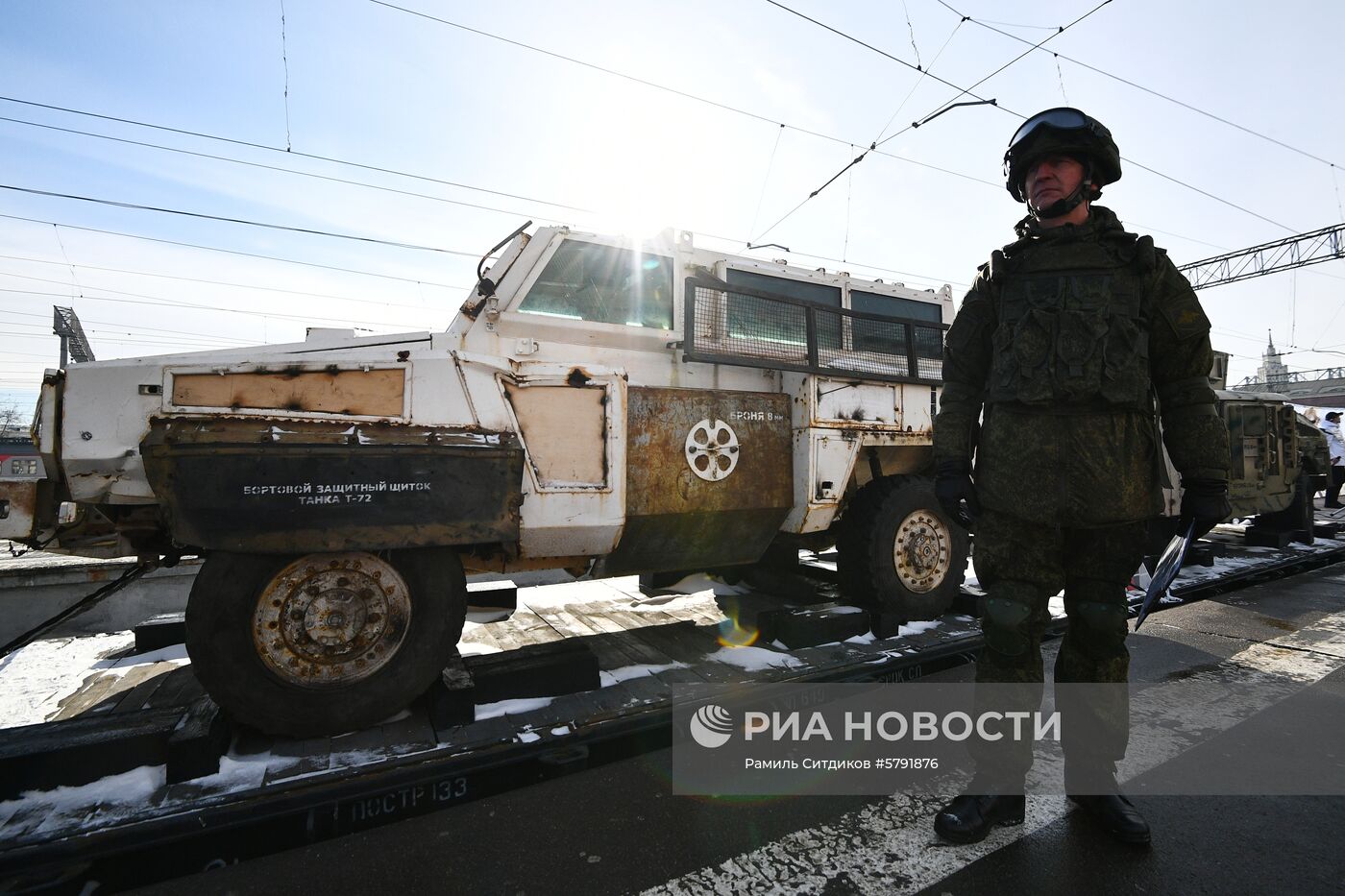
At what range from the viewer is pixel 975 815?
1.89 meters

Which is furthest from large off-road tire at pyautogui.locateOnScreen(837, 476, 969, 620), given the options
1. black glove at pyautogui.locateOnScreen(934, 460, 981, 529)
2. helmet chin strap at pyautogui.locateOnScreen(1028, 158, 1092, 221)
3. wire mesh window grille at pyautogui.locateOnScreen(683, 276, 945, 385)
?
helmet chin strap at pyautogui.locateOnScreen(1028, 158, 1092, 221)

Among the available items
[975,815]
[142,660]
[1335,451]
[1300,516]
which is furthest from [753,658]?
[1335,451]

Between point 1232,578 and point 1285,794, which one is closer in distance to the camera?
point 1285,794

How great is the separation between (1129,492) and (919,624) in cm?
198

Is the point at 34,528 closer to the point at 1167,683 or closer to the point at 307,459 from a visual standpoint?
the point at 307,459

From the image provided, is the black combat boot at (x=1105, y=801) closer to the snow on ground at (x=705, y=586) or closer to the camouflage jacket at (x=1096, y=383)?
the camouflage jacket at (x=1096, y=383)

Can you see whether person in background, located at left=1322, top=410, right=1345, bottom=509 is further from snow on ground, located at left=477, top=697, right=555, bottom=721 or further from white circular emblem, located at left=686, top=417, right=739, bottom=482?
snow on ground, located at left=477, top=697, right=555, bottom=721

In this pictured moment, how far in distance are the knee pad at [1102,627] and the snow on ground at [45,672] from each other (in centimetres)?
367

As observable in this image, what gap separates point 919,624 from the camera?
12.3 feet

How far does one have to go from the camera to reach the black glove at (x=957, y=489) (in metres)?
2.17

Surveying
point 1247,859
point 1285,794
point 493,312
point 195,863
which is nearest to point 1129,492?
point 1247,859

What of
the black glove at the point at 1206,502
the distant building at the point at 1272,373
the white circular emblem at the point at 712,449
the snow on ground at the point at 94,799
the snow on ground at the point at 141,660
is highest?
the distant building at the point at 1272,373

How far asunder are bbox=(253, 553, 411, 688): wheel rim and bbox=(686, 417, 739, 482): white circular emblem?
134 cm

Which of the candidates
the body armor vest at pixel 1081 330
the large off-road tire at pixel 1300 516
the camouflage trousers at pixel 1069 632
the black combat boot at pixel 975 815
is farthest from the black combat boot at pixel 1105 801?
the large off-road tire at pixel 1300 516
